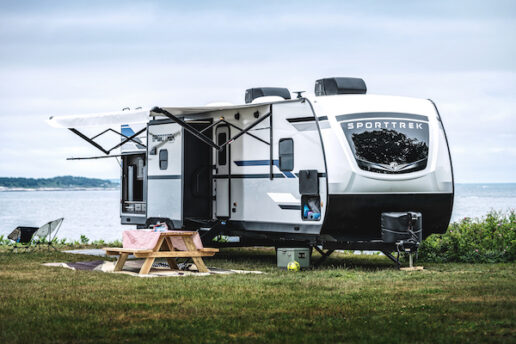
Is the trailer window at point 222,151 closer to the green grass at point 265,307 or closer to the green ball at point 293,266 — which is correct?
the green ball at point 293,266

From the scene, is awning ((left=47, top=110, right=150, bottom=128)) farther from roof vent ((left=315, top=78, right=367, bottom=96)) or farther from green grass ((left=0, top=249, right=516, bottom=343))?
roof vent ((left=315, top=78, right=367, bottom=96))

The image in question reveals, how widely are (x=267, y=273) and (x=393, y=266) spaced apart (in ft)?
8.56

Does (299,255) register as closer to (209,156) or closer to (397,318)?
(209,156)

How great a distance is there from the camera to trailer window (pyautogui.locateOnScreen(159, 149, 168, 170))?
572 inches

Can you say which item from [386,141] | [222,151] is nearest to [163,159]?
[222,151]

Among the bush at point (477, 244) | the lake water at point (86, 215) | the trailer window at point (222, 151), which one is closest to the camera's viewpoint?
the bush at point (477, 244)

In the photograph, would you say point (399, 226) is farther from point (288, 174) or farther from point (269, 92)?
point (269, 92)

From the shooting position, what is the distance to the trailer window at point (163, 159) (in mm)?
14531

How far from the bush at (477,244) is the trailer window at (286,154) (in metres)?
3.22

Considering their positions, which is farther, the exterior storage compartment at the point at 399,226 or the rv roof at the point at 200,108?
the rv roof at the point at 200,108

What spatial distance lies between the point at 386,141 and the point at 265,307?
181 inches

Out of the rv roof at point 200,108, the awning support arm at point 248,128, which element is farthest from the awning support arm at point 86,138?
the awning support arm at point 248,128

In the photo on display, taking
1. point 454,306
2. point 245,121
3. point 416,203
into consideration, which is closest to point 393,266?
point 416,203

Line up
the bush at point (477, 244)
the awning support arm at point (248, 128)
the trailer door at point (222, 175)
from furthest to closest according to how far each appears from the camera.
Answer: the trailer door at point (222, 175) → the bush at point (477, 244) → the awning support arm at point (248, 128)
